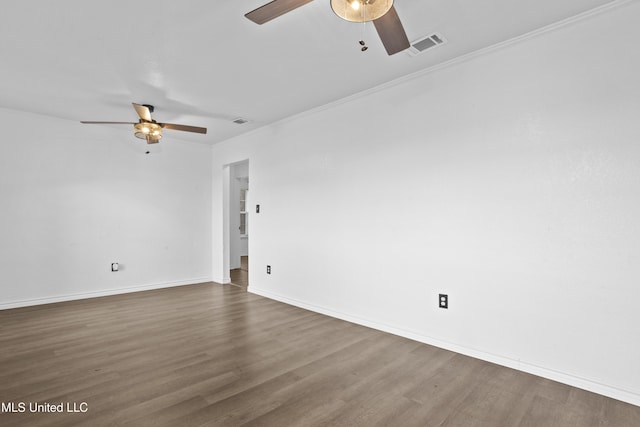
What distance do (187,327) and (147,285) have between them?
2373 mm

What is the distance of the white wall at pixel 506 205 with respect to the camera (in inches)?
85.4

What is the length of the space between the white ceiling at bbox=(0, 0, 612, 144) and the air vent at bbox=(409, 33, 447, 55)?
0.06 meters

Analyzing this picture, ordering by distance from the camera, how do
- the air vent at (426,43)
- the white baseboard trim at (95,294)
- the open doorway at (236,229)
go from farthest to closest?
the open doorway at (236,229), the white baseboard trim at (95,294), the air vent at (426,43)

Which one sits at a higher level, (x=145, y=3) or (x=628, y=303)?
(x=145, y=3)

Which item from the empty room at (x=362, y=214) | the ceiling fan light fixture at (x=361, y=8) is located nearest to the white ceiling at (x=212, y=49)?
the empty room at (x=362, y=214)

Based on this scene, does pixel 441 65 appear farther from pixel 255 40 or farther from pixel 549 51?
pixel 255 40

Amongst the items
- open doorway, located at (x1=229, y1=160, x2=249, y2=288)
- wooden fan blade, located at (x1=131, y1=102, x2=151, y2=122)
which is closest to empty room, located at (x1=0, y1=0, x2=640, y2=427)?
wooden fan blade, located at (x1=131, y1=102, x2=151, y2=122)

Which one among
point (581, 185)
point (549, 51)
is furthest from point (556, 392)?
point (549, 51)

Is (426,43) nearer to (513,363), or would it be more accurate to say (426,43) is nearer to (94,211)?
(513,363)

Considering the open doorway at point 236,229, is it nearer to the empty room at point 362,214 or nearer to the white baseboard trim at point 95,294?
the white baseboard trim at point 95,294

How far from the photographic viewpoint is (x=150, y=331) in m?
3.40

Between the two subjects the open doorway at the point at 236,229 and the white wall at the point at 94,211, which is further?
the open doorway at the point at 236,229

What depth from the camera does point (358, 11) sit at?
1.63 meters

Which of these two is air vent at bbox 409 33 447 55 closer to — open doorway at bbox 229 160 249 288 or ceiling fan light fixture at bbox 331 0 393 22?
ceiling fan light fixture at bbox 331 0 393 22
